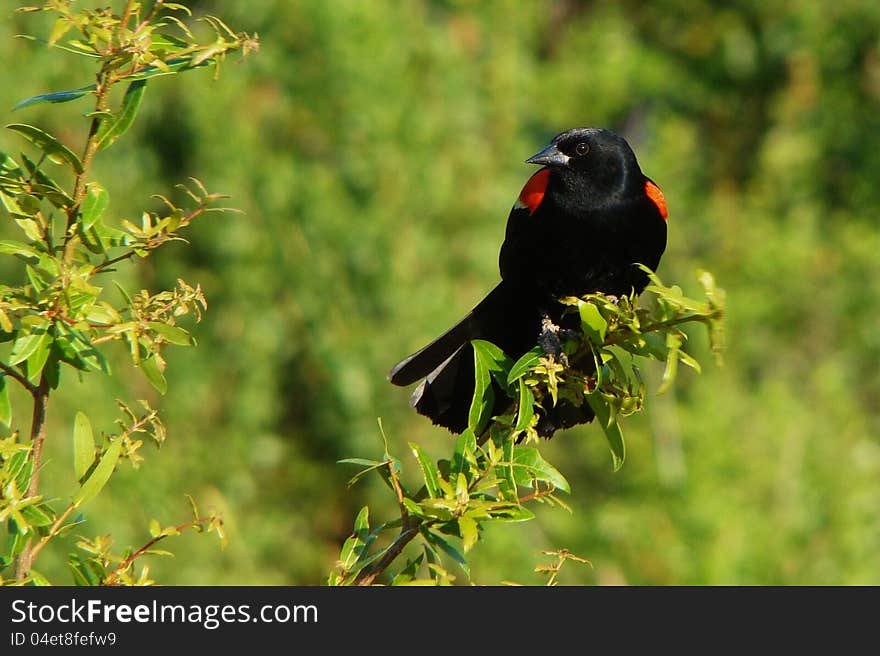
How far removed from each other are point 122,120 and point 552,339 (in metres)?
1.03

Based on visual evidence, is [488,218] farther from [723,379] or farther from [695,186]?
[695,186]

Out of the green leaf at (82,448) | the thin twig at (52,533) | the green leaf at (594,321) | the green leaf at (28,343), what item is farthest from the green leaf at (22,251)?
the green leaf at (594,321)

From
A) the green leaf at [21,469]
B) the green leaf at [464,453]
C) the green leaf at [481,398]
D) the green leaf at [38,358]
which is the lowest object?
the green leaf at [21,469]

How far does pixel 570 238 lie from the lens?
3070 millimetres

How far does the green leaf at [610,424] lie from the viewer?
1.92 m

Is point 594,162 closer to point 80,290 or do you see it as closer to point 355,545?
point 355,545

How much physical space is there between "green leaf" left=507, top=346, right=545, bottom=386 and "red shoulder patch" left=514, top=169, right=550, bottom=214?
4.01 ft

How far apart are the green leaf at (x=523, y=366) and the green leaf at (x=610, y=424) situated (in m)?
0.10

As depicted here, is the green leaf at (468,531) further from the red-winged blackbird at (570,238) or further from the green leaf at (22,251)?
the red-winged blackbird at (570,238)

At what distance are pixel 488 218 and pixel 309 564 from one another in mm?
2395

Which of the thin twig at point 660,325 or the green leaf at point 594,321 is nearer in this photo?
the thin twig at point 660,325

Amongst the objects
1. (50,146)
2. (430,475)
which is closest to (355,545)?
(430,475)

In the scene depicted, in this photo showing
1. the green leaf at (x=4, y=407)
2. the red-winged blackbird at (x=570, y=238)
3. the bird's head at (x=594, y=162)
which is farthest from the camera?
the bird's head at (x=594, y=162)

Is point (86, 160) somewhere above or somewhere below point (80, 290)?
above
